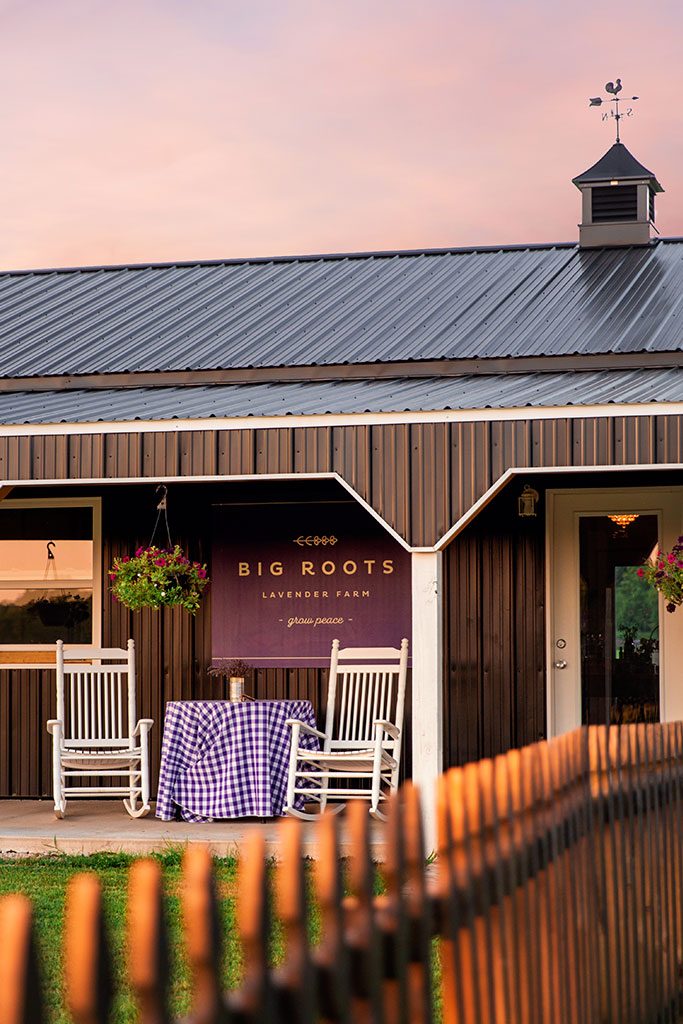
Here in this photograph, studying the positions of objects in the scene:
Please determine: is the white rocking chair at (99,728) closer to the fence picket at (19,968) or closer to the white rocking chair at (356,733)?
the white rocking chair at (356,733)

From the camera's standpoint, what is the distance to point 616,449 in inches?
313

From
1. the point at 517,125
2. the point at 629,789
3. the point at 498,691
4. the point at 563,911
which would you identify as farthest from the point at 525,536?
the point at 517,125

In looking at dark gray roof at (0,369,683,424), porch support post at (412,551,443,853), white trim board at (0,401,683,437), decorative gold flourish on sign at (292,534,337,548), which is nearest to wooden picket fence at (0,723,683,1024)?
porch support post at (412,551,443,853)

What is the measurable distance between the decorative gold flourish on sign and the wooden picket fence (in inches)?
237

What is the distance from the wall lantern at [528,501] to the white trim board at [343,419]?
1951mm

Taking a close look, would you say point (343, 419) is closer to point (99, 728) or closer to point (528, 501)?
point (528, 501)

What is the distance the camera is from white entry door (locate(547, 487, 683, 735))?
10.0 metres

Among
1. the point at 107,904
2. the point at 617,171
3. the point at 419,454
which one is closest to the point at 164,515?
the point at 419,454

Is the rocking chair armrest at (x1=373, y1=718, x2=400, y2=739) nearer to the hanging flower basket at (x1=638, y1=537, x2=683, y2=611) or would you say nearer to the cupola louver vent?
the hanging flower basket at (x1=638, y1=537, x2=683, y2=611)

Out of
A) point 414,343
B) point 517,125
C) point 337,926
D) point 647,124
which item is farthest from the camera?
point 517,125

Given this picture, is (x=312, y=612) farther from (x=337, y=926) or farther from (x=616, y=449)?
(x=337, y=926)

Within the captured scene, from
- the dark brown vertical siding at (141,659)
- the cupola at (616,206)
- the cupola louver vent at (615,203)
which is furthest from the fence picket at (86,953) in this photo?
the cupola louver vent at (615,203)

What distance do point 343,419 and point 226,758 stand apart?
2356 mm

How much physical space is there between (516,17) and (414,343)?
6.45 metres
